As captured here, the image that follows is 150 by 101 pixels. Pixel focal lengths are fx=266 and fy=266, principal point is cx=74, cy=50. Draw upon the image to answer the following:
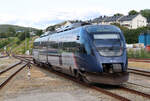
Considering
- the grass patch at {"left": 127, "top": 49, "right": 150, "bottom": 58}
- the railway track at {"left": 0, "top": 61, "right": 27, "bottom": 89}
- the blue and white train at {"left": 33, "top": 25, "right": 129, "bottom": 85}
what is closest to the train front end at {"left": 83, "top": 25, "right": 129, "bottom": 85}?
the blue and white train at {"left": 33, "top": 25, "right": 129, "bottom": 85}

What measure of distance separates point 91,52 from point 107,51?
2.51 feet

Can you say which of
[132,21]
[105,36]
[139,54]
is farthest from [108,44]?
[132,21]

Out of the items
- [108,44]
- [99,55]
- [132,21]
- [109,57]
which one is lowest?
[109,57]

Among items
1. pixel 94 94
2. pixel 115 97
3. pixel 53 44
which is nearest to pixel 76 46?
pixel 94 94

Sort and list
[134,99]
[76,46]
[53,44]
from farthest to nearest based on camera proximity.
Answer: [53,44]
[76,46]
[134,99]

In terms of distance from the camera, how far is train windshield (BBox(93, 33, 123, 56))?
12688mm

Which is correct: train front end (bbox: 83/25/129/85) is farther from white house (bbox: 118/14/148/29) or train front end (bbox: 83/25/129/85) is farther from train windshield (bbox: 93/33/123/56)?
white house (bbox: 118/14/148/29)

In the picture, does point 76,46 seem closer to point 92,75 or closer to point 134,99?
point 92,75

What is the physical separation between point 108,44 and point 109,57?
0.71 meters

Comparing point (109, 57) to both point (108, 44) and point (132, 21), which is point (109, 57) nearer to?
point (108, 44)

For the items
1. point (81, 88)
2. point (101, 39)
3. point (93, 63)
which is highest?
point (101, 39)

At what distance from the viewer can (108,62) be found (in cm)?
1241

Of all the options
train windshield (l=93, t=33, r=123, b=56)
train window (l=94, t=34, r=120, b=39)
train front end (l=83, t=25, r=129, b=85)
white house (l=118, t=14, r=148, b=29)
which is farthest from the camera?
white house (l=118, t=14, r=148, b=29)

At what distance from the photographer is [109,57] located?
12.5 m
